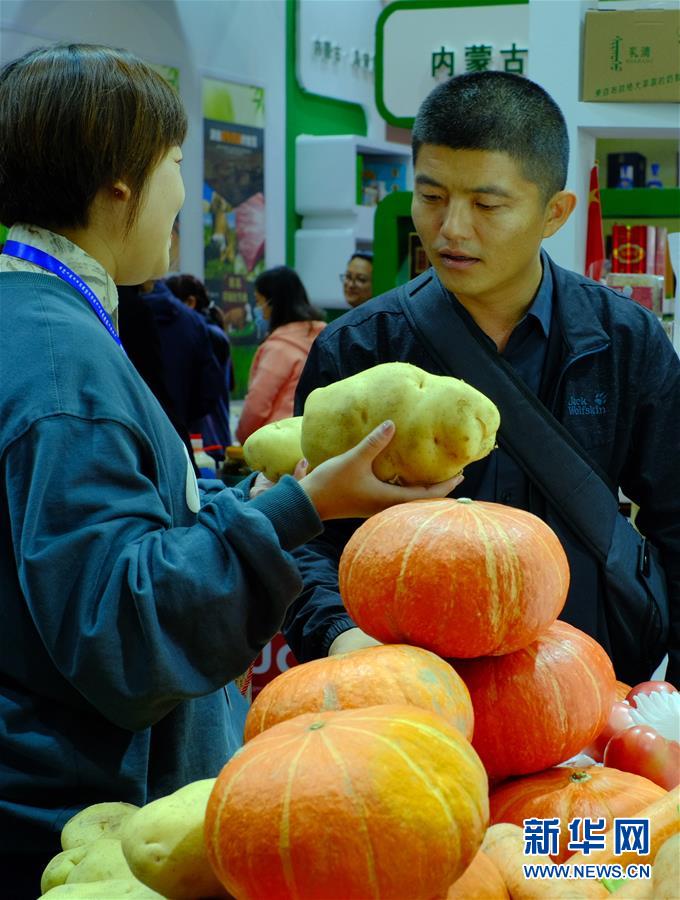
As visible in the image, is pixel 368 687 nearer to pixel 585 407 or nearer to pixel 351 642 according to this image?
pixel 351 642

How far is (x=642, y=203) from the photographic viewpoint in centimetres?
424

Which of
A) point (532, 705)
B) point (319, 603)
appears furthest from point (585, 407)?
point (532, 705)

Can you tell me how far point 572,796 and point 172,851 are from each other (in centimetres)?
46

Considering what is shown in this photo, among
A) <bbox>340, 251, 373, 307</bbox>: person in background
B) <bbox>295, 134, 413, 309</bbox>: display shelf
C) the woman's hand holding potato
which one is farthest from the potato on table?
<bbox>295, 134, 413, 309</bbox>: display shelf

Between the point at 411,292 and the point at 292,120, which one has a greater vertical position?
the point at 292,120

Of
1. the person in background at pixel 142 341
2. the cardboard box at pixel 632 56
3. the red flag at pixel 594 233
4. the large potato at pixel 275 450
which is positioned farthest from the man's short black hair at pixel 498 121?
the person in background at pixel 142 341

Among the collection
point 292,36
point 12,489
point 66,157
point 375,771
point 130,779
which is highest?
point 292,36

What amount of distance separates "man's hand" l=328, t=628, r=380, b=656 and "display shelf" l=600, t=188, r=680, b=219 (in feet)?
10.3

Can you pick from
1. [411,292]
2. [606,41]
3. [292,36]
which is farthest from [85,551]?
[292,36]

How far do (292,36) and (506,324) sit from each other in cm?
869

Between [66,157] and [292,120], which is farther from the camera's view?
[292,120]

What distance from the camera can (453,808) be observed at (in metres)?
0.89

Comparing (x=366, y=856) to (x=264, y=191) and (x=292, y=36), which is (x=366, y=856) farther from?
(x=292, y=36)

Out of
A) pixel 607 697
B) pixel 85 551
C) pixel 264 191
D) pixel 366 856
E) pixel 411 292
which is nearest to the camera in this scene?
pixel 366 856
